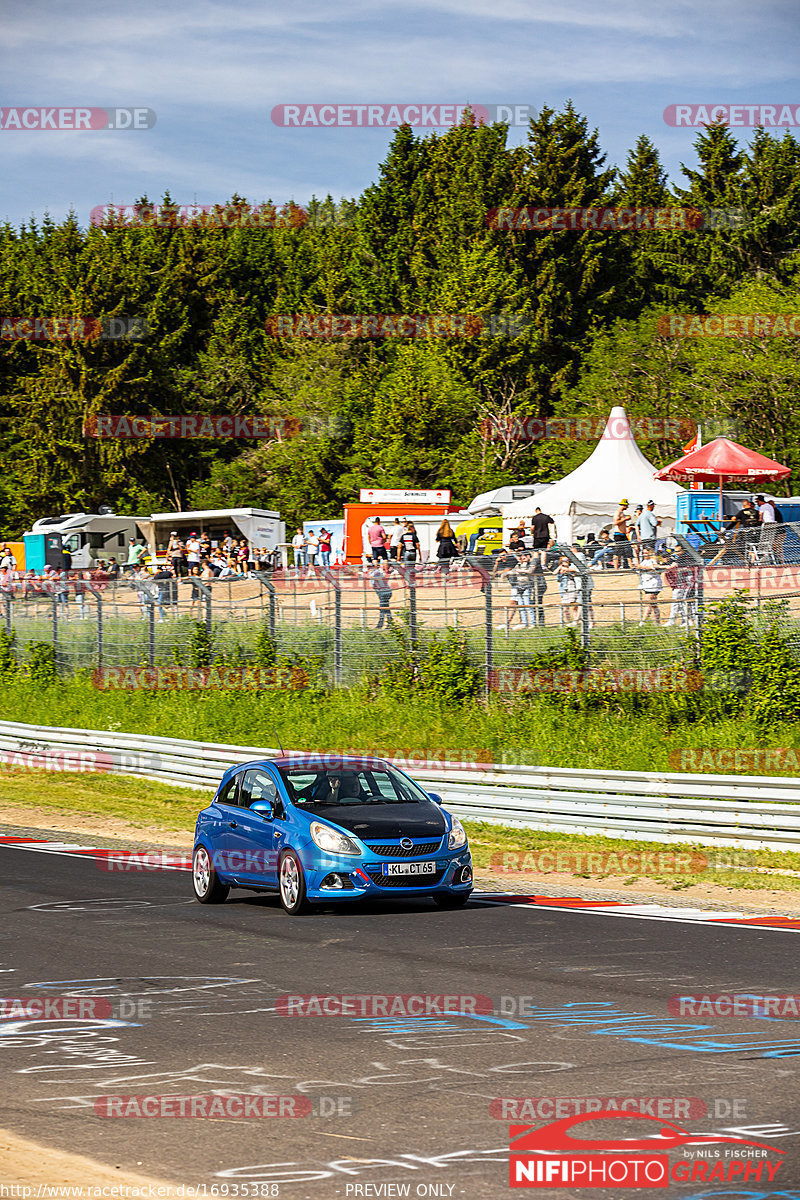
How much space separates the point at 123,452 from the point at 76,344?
6.19m

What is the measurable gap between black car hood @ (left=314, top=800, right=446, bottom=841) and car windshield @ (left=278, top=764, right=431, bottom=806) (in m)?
0.21

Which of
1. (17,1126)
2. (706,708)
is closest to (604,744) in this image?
(706,708)

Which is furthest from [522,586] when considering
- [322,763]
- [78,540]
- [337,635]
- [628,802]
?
[78,540]

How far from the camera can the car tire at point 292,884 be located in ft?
44.5

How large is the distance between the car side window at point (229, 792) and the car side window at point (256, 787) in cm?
16

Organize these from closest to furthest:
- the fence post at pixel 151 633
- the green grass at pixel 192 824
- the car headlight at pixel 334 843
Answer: the car headlight at pixel 334 843
the green grass at pixel 192 824
the fence post at pixel 151 633

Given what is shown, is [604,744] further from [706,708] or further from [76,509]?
[76,509]

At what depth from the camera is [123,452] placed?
75.8m

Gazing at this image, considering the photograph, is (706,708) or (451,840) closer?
(451,840)

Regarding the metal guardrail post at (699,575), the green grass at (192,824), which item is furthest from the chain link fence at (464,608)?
the green grass at (192,824)

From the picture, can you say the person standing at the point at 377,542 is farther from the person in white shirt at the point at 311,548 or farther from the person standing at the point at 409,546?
the person in white shirt at the point at 311,548

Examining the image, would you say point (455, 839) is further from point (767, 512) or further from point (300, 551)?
point (300, 551)

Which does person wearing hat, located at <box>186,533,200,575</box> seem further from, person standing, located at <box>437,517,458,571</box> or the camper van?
the camper van

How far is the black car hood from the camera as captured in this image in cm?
1330
